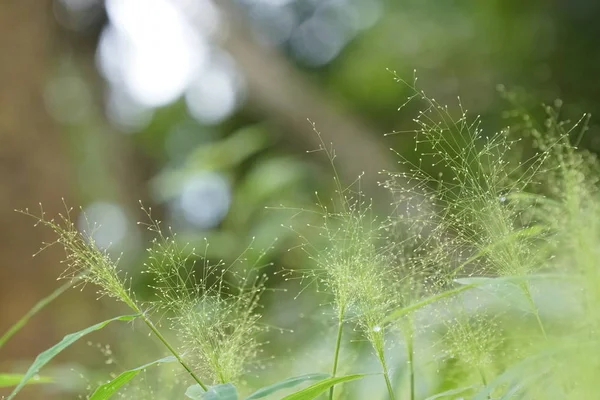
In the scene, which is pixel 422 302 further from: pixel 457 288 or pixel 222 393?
pixel 222 393

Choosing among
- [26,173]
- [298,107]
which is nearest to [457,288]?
[26,173]

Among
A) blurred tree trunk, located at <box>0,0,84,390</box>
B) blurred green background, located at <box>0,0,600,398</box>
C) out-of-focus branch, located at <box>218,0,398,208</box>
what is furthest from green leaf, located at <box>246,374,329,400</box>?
out-of-focus branch, located at <box>218,0,398,208</box>

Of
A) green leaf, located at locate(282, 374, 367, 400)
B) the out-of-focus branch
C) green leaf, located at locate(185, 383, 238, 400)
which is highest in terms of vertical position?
the out-of-focus branch

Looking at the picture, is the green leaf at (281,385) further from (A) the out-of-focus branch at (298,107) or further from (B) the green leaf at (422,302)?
(A) the out-of-focus branch at (298,107)

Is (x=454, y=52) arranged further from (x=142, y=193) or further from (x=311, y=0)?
(x=142, y=193)

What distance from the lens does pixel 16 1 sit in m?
1.96

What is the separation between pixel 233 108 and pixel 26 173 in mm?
1154

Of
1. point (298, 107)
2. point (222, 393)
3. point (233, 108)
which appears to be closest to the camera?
point (222, 393)

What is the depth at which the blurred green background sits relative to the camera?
5.59ft

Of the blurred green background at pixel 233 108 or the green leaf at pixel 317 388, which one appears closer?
the green leaf at pixel 317 388

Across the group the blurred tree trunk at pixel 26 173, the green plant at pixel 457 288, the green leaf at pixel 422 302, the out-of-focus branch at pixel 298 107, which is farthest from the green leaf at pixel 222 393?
the out-of-focus branch at pixel 298 107

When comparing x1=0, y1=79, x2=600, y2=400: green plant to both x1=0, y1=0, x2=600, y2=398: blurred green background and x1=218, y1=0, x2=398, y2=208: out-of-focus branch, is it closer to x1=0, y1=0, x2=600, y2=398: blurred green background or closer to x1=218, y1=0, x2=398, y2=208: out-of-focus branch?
x1=0, y1=0, x2=600, y2=398: blurred green background

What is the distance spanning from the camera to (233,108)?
2.83 meters

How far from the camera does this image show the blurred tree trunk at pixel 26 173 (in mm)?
1708
